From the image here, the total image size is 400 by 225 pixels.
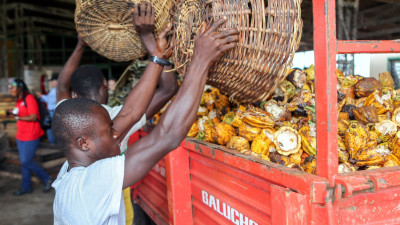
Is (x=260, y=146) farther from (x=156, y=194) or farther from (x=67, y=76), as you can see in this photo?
(x=67, y=76)

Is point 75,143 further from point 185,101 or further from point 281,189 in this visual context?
point 281,189

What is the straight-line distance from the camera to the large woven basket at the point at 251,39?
54.6 inches

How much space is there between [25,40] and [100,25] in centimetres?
1590

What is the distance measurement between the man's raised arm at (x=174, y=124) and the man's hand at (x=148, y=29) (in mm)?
499

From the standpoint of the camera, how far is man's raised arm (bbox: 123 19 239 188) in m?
1.37

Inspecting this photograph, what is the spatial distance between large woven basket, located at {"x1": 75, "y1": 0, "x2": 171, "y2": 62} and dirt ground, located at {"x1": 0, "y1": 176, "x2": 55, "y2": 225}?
3516 mm

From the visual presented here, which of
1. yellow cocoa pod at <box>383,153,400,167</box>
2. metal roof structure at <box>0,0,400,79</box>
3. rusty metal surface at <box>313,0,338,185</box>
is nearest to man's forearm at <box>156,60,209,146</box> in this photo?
rusty metal surface at <box>313,0,338,185</box>

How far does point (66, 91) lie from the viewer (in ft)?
10.1

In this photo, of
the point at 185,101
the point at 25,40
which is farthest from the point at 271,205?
the point at 25,40

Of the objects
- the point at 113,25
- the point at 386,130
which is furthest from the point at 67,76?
the point at 386,130

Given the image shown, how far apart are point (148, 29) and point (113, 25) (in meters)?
0.28

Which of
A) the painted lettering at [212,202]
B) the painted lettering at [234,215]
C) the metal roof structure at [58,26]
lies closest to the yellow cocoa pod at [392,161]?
the painted lettering at [234,215]

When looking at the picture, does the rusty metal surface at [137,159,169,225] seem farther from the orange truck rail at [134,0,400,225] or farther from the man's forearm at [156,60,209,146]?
the man's forearm at [156,60,209,146]

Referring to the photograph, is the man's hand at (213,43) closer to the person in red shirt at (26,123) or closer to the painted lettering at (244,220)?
the painted lettering at (244,220)
